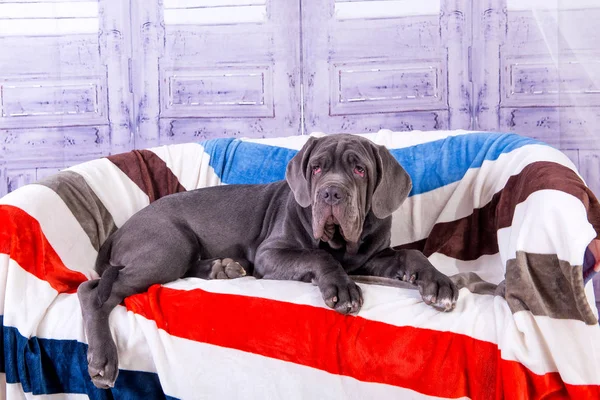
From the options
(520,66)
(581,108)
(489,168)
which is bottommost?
(489,168)

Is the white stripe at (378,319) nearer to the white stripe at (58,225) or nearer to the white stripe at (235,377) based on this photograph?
the white stripe at (235,377)

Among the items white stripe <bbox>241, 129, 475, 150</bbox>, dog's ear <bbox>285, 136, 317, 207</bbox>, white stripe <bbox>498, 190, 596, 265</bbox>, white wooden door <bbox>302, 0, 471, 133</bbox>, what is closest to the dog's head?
dog's ear <bbox>285, 136, 317, 207</bbox>

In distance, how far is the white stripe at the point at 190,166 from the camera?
3.43 meters

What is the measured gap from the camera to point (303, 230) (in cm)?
267

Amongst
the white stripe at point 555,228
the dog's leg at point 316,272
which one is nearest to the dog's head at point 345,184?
the dog's leg at point 316,272

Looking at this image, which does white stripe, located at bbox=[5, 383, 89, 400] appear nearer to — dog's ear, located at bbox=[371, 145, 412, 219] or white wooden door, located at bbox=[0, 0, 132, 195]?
dog's ear, located at bbox=[371, 145, 412, 219]

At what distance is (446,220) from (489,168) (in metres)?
0.33

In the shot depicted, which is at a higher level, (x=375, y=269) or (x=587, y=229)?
(x=587, y=229)

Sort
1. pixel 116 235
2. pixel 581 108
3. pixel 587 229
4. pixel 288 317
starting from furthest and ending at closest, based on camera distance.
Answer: pixel 581 108 → pixel 116 235 → pixel 288 317 → pixel 587 229

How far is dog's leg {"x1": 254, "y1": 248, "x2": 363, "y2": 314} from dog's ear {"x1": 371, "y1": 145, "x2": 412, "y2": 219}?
0.91ft

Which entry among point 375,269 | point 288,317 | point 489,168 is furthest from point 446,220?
point 288,317

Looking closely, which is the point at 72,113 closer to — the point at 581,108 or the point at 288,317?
the point at 288,317

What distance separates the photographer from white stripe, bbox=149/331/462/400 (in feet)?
6.60

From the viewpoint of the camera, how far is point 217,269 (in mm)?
2674
